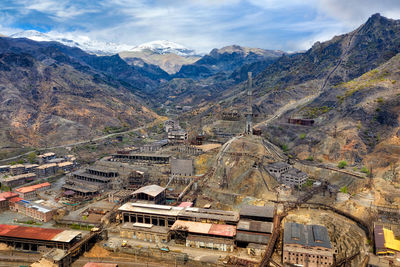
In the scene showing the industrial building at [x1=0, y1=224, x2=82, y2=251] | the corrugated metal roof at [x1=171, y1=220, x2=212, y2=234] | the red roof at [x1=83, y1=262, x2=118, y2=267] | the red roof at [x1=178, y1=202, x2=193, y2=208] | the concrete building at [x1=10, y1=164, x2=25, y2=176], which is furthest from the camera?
the concrete building at [x1=10, y1=164, x2=25, y2=176]

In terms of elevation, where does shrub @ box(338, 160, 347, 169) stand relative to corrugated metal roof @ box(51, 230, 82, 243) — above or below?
above

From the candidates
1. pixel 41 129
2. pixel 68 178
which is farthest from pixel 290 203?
pixel 41 129

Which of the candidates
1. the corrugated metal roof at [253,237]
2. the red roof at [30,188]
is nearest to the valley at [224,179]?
the corrugated metal roof at [253,237]

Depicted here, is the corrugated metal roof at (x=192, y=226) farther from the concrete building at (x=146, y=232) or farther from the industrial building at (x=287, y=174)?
the industrial building at (x=287, y=174)

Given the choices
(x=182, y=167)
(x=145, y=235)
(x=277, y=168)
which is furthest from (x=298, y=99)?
(x=145, y=235)

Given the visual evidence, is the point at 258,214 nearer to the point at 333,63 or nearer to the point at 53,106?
the point at 333,63

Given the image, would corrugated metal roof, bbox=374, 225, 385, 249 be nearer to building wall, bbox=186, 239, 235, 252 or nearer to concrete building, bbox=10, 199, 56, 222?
building wall, bbox=186, 239, 235, 252

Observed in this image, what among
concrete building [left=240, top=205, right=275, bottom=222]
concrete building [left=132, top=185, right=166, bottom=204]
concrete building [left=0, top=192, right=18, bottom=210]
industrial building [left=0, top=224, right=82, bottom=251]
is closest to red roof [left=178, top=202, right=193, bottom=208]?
concrete building [left=132, top=185, right=166, bottom=204]
